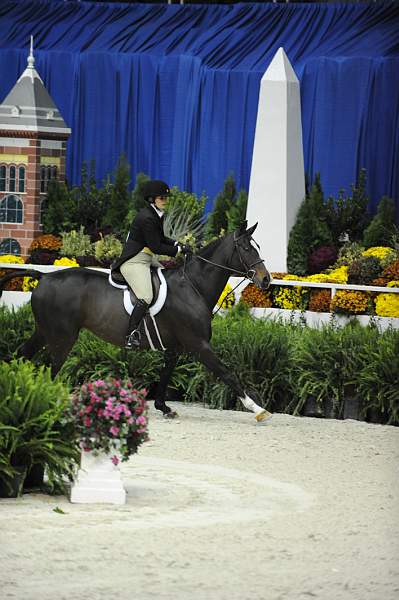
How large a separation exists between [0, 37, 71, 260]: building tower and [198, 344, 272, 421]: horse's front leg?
8.49 metres

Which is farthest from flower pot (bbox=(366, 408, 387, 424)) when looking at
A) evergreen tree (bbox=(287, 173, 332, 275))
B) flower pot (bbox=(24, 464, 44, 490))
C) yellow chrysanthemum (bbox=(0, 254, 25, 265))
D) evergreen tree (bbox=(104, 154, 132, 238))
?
evergreen tree (bbox=(104, 154, 132, 238))

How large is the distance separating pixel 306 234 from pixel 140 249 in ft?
20.1

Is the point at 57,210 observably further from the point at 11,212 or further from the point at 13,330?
the point at 13,330

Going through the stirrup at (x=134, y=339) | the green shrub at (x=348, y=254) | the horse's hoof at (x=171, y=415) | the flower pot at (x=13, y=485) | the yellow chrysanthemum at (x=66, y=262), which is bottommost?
the horse's hoof at (x=171, y=415)

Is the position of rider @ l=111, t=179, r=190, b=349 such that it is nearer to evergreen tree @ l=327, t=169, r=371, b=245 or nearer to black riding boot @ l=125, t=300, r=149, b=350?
black riding boot @ l=125, t=300, r=149, b=350

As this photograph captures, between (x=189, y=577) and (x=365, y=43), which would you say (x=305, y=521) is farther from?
(x=365, y=43)

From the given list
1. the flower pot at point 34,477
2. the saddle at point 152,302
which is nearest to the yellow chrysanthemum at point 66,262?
the saddle at point 152,302

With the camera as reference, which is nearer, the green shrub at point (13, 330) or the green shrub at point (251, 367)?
the green shrub at point (251, 367)

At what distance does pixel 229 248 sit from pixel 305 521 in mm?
4710

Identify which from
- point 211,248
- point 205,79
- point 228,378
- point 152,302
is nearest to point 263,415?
point 228,378

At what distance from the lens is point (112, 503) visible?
9.23 m

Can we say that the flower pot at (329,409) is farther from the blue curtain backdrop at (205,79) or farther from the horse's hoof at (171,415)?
the blue curtain backdrop at (205,79)

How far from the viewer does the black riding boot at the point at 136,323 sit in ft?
42.9

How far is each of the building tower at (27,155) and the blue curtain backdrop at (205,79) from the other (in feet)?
4.07
